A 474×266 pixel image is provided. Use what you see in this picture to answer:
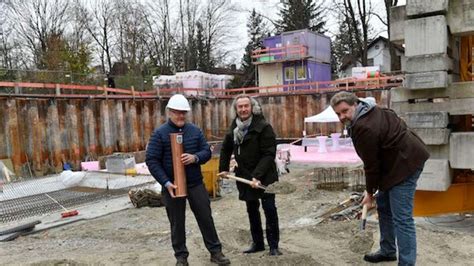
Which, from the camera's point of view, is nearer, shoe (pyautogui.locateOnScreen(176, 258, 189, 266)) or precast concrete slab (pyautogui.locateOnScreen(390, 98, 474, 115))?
shoe (pyautogui.locateOnScreen(176, 258, 189, 266))

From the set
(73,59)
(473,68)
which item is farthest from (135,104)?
(473,68)

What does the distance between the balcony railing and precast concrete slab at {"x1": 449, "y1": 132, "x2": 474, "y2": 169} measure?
2380 centimetres

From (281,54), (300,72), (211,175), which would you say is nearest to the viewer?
(211,175)

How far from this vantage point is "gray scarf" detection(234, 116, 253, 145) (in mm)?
4418

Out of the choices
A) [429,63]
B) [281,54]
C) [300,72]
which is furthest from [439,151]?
[281,54]

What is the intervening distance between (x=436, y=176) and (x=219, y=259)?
2695 millimetres

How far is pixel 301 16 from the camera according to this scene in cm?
4134

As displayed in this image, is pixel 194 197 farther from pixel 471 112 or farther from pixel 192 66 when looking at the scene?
pixel 192 66

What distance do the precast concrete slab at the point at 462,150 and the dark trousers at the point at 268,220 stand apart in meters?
2.25

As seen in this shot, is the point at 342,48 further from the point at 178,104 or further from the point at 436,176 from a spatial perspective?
the point at 178,104

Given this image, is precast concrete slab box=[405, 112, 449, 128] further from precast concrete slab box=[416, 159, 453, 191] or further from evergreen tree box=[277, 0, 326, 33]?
evergreen tree box=[277, 0, 326, 33]

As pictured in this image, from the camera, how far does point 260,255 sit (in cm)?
455

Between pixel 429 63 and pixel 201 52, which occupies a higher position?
pixel 201 52

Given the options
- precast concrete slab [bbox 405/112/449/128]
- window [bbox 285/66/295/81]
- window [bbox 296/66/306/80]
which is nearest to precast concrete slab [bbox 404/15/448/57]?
precast concrete slab [bbox 405/112/449/128]
